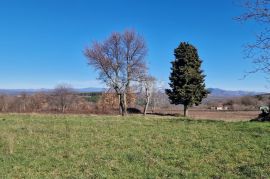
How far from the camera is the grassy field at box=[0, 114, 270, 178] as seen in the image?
795 centimetres

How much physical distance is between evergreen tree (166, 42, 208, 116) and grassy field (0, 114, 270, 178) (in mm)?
41182

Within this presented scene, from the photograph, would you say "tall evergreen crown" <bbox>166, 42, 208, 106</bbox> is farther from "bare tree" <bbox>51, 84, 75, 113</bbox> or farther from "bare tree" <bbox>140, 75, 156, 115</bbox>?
"bare tree" <bbox>51, 84, 75, 113</bbox>

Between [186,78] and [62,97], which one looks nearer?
[186,78]

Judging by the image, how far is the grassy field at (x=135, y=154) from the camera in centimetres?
795

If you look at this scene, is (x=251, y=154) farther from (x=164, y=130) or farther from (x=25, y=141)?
(x=25, y=141)

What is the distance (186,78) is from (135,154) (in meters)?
46.2

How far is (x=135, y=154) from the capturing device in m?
9.58

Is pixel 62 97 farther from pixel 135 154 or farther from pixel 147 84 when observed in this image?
pixel 135 154

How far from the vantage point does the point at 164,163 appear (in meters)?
8.67

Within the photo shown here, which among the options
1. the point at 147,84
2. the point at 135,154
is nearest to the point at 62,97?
the point at 147,84

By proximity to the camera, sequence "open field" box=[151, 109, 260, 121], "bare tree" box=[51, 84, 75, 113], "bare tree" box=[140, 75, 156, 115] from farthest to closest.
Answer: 1. "bare tree" box=[51, 84, 75, 113]
2. "bare tree" box=[140, 75, 156, 115]
3. "open field" box=[151, 109, 260, 121]

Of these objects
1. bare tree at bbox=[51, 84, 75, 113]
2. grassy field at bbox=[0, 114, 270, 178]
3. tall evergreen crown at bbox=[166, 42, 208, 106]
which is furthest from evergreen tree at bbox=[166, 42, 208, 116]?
grassy field at bbox=[0, 114, 270, 178]

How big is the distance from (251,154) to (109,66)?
38.3m

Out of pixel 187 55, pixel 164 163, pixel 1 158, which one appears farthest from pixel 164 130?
pixel 187 55
